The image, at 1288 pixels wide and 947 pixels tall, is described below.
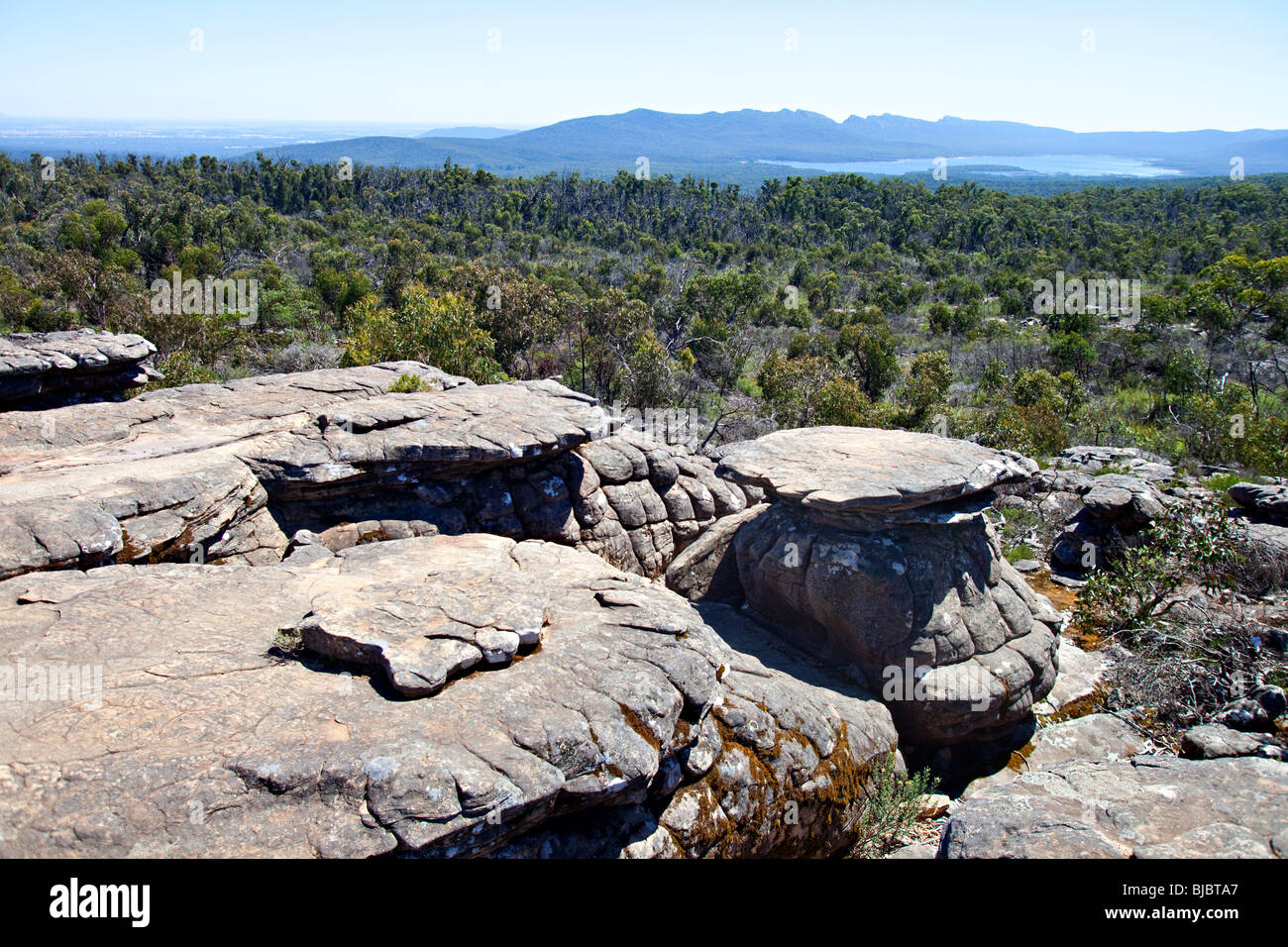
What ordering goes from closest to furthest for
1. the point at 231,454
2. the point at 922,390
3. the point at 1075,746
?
the point at 1075,746
the point at 231,454
the point at 922,390

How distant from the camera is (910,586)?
1086 cm

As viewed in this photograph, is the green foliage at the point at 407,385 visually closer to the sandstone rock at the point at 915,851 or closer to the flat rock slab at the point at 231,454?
the flat rock slab at the point at 231,454

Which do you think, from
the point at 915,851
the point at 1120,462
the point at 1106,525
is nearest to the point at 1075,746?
the point at 915,851

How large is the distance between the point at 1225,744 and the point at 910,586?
4376mm

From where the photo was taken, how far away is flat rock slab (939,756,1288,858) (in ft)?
22.1

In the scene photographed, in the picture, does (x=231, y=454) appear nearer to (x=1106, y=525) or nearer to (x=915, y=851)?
(x=915, y=851)

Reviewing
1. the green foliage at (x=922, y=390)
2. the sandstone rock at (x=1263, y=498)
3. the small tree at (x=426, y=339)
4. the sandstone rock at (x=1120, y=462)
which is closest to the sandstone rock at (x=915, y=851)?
the sandstone rock at (x=1263, y=498)

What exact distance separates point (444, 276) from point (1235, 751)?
121 ft

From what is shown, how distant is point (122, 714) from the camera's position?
637 centimetres

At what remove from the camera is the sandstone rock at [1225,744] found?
9.51m

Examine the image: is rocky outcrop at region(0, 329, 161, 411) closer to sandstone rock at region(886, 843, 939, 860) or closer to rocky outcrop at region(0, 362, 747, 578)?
rocky outcrop at region(0, 362, 747, 578)

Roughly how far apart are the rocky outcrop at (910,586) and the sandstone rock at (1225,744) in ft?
6.39
